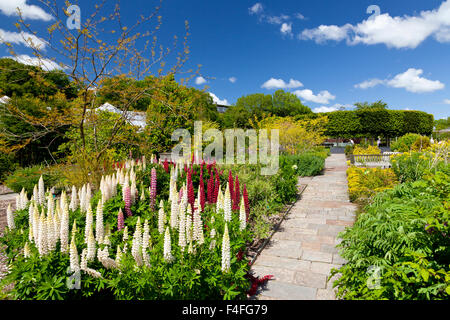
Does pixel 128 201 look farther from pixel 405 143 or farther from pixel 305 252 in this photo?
pixel 405 143

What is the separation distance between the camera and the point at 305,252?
4250 mm

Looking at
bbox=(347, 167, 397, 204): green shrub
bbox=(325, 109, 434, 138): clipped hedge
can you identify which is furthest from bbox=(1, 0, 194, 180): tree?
bbox=(325, 109, 434, 138): clipped hedge

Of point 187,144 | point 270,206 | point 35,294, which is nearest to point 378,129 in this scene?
point 187,144

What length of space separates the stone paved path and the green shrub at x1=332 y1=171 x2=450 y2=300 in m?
0.86

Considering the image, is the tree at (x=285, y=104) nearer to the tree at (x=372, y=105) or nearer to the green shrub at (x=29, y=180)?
the tree at (x=372, y=105)

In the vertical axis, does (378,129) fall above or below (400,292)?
above

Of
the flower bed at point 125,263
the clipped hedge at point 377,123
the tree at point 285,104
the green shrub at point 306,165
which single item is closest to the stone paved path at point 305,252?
the flower bed at point 125,263
